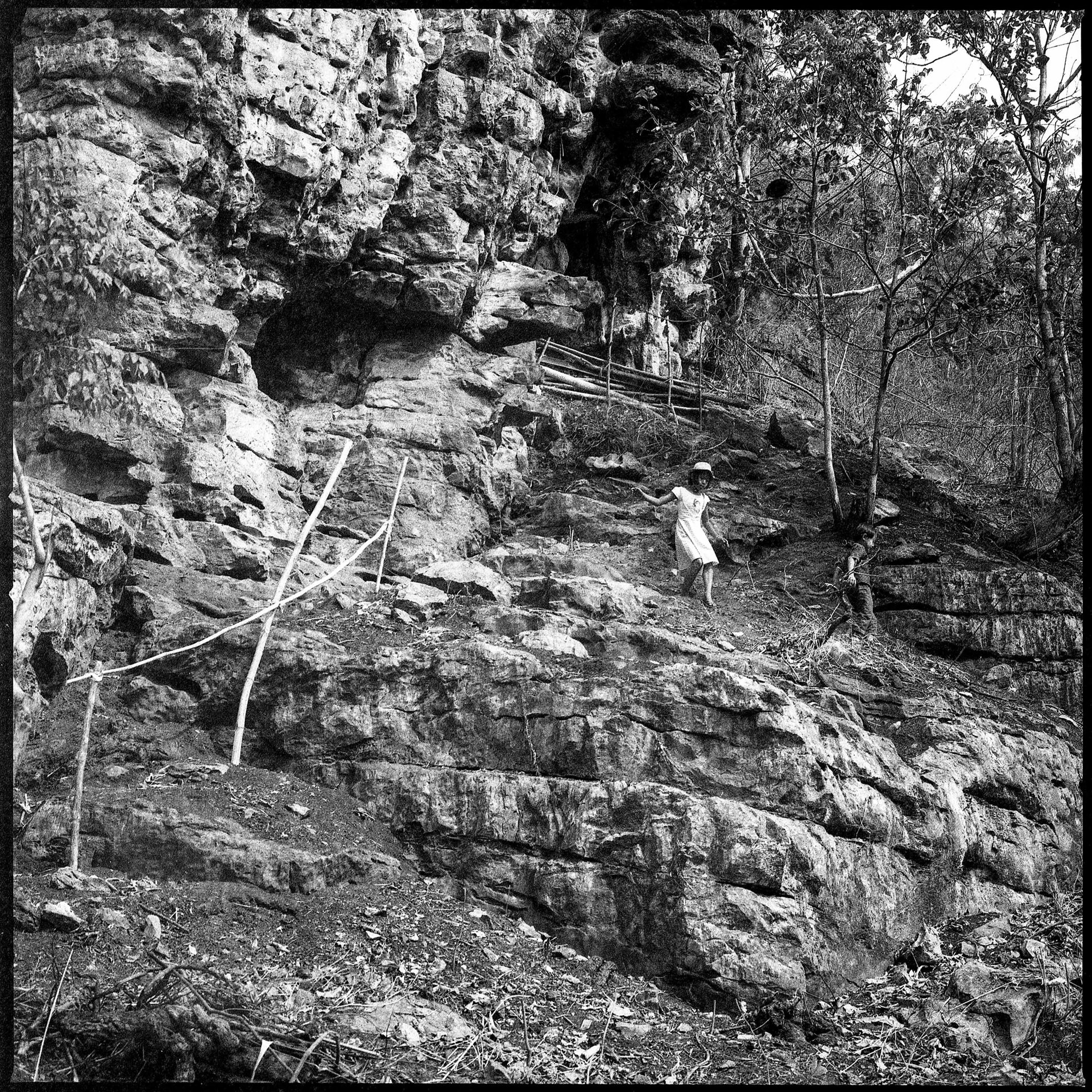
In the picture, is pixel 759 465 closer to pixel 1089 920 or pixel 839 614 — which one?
pixel 839 614

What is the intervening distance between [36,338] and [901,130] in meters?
8.07

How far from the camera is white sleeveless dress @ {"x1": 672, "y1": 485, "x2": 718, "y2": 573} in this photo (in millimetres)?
9320

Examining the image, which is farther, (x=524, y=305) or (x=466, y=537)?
(x=524, y=305)

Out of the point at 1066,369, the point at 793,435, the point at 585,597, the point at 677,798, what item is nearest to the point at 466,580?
the point at 585,597

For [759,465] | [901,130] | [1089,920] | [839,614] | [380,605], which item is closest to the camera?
[1089,920]

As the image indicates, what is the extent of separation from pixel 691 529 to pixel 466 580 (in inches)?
80.5

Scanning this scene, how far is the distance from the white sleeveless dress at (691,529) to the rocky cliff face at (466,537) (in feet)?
2.13

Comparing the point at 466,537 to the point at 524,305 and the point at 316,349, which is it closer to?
the point at 316,349

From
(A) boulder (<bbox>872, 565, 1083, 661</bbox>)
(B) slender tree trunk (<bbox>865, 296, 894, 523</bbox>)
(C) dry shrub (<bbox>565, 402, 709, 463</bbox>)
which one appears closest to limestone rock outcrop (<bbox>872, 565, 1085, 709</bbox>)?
(A) boulder (<bbox>872, 565, 1083, 661</bbox>)

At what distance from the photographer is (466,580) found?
29.0 feet

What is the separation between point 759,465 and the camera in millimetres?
12258

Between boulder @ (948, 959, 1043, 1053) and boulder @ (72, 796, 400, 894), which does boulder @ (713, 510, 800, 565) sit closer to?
boulder @ (948, 959, 1043, 1053)

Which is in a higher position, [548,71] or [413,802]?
[548,71]

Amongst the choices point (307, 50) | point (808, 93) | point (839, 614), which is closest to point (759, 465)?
point (839, 614)
